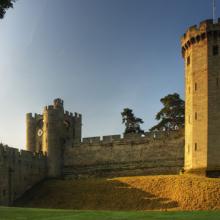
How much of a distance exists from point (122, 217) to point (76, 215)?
278cm

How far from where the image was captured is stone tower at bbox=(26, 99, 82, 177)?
185 feet

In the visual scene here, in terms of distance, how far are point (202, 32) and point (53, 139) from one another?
66.3ft

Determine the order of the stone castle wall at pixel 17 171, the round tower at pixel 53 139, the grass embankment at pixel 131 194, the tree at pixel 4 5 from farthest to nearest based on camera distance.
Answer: the round tower at pixel 53 139, the stone castle wall at pixel 17 171, the grass embankment at pixel 131 194, the tree at pixel 4 5

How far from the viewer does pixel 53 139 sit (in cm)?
5666

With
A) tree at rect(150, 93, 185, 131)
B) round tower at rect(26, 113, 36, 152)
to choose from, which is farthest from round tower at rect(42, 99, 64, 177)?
tree at rect(150, 93, 185, 131)

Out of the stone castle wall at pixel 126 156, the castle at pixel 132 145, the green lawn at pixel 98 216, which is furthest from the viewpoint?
the stone castle wall at pixel 126 156

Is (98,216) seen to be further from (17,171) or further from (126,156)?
(126,156)

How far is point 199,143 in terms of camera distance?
43625 millimetres

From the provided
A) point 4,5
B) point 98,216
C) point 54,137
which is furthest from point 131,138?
point 4,5

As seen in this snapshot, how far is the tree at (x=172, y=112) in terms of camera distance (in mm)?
65750

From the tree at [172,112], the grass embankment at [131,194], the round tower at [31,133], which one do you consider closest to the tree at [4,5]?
the grass embankment at [131,194]

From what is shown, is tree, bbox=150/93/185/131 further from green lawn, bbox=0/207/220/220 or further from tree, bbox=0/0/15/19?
tree, bbox=0/0/15/19

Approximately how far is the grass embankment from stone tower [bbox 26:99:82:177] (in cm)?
450

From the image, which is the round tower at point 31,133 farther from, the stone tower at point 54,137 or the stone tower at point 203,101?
the stone tower at point 203,101
